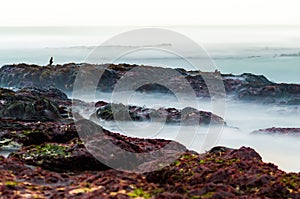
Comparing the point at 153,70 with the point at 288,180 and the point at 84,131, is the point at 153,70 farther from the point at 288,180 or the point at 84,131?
the point at 288,180

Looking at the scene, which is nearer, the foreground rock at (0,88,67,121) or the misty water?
the foreground rock at (0,88,67,121)

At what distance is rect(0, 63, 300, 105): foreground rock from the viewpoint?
1362 inches

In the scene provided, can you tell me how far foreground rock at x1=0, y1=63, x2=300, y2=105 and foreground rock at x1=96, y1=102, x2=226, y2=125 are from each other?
28.4ft

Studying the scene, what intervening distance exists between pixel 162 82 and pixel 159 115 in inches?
481

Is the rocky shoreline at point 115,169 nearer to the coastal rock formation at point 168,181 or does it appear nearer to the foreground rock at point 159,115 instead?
the coastal rock formation at point 168,181

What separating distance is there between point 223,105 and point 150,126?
13.4 metres

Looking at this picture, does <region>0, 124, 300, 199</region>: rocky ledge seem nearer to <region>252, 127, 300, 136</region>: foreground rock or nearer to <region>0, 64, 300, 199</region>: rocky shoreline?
<region>0, 64, 300, 199</region>: rocky shoreline

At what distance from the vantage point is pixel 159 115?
24578 mm

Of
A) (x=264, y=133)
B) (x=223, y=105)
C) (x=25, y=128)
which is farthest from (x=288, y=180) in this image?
(x=223, y=105)

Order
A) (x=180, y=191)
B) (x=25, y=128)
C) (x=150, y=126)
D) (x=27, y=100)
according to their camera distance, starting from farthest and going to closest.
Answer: (x=150, y=126), (x=27, y=100), (x=25, y=128), (x=180, y=191)

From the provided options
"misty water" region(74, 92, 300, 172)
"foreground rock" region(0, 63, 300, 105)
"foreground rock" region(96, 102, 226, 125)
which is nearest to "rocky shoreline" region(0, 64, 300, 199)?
"misty water" region(74, 92, 300, 172)

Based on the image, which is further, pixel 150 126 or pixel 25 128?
pixel 150 126

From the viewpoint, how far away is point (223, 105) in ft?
118

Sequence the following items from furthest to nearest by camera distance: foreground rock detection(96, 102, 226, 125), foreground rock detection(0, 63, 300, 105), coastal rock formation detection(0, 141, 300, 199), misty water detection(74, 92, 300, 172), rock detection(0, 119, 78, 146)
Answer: foreground rock detection(0, 63, 300, 105)
foreground rock detection(96, 102, 226, 125)
misty water detection(74, 92, 300, 172)
rock detection(0, 119, 78, 146)
coastal rock formation detection(0, 141, 300, 199)
